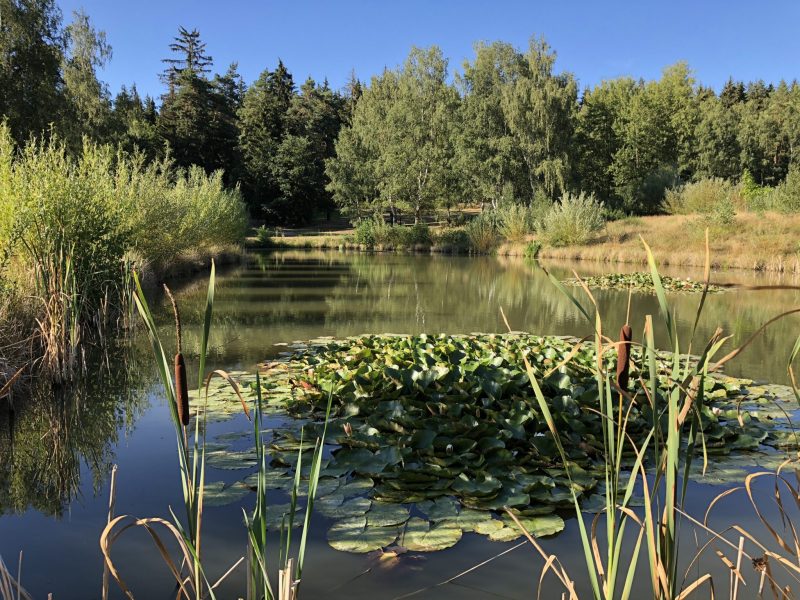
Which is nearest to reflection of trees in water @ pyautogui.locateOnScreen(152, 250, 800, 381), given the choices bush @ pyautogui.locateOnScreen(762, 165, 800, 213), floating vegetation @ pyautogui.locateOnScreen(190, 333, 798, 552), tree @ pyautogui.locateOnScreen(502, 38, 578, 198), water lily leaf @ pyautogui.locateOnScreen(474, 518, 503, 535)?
floating vegetation @ pyautogui.locateOnScreen(190, 333, 798, 552)

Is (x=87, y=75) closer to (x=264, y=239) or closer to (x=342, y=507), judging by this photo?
(x=264, y=239)

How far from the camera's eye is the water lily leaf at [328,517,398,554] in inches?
116

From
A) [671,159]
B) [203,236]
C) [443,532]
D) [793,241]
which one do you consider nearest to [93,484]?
[443,532]

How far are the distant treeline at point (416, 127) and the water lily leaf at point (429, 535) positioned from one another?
25.5m

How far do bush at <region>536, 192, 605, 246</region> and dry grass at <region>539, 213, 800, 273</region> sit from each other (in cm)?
48

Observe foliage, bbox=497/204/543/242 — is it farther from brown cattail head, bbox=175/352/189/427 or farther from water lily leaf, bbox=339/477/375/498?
brown cattail head, bbox=175/352/189/427

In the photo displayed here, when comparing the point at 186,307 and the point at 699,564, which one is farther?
the point at 186,307

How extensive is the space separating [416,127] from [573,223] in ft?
50.4

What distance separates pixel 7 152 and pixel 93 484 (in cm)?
531

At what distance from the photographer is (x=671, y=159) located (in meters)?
48.9

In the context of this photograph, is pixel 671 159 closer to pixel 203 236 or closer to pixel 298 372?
pixel 203 236

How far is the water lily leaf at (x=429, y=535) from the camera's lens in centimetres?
296

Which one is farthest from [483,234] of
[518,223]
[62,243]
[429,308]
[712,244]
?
[62,243]

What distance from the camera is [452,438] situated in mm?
4137
